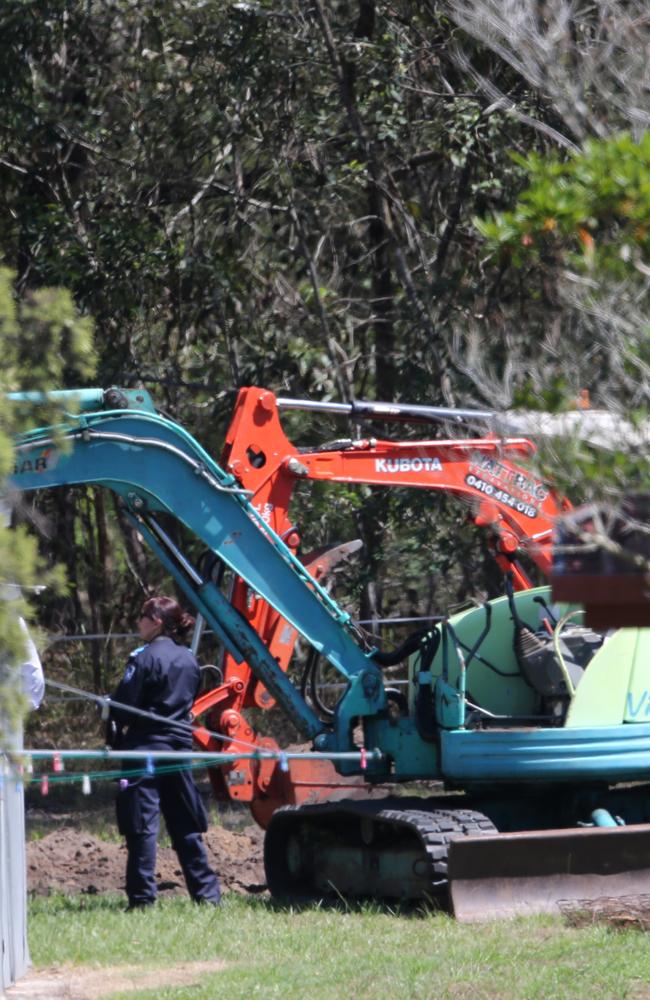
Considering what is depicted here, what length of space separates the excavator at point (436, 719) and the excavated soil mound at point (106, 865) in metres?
0.90

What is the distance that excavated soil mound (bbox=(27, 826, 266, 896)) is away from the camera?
12.0 m

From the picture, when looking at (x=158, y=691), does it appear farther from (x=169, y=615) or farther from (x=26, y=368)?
(x=26, y=368)

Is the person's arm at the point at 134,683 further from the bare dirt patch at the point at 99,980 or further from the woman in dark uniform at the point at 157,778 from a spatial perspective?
the bare dirt patch at the point at 99,980

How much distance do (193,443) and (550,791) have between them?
3.29 m

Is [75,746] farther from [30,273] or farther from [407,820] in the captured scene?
[407,820]

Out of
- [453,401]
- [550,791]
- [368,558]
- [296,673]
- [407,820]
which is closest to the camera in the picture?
[407,820]

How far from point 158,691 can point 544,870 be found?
8.66 ft

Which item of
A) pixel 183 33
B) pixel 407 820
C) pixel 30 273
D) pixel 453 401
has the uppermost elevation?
pixel 183 33

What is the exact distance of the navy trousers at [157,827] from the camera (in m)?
10.6

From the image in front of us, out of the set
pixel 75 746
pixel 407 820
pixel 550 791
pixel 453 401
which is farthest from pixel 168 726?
pixel 75 746

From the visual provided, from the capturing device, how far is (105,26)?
57.1 feet

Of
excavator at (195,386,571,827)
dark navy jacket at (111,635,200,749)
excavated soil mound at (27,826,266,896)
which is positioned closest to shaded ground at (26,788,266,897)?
excavated soil mound at (27,826,266,896)

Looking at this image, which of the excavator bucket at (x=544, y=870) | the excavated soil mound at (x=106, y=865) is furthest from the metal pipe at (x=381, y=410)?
the excavated soil mound at (x=106, y=865)

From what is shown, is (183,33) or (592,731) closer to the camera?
(592,731)
